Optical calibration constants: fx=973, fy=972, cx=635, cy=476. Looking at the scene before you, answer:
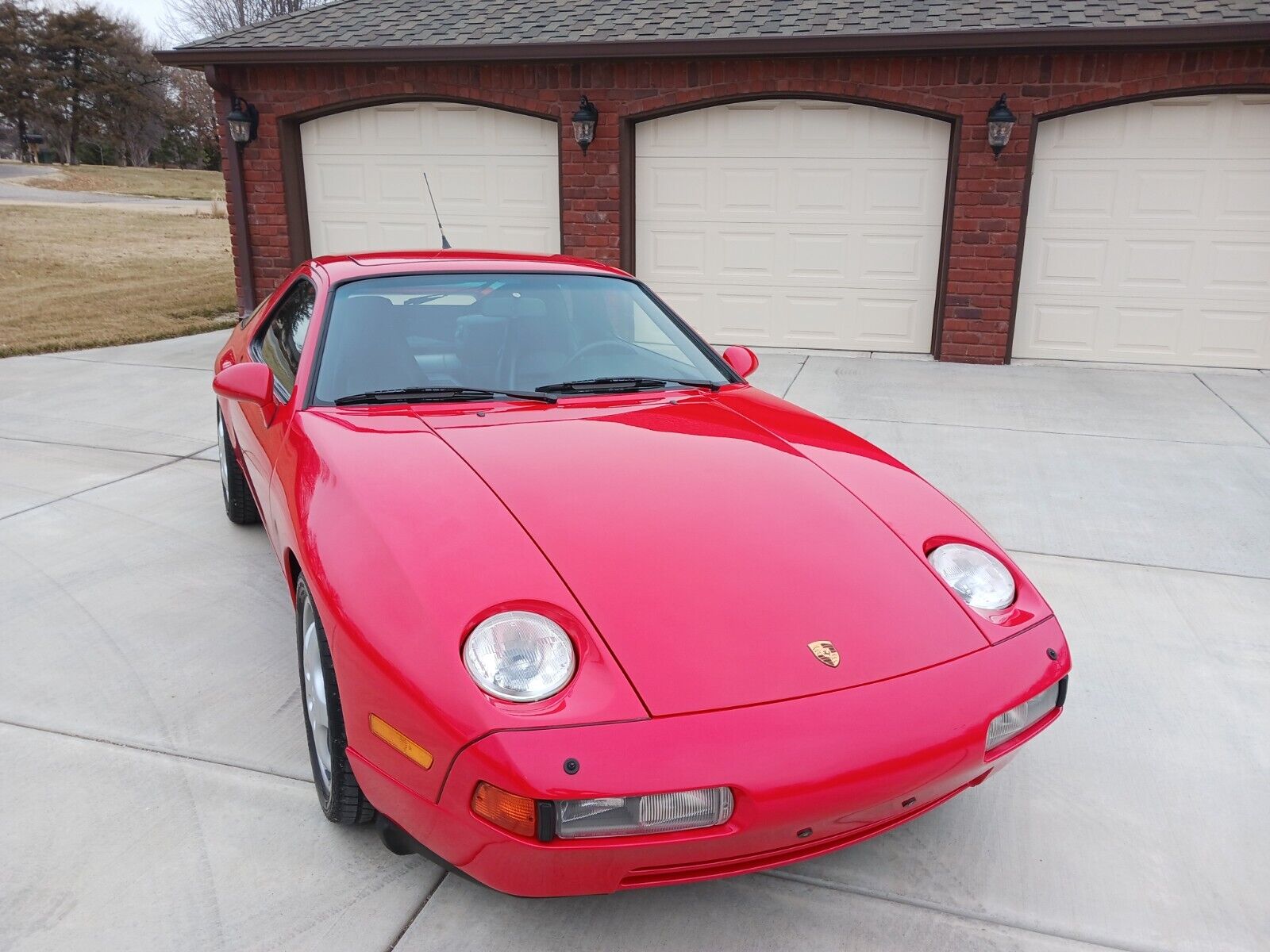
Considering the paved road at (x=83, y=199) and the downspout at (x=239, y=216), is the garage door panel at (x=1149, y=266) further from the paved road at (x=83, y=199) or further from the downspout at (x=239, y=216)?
the paved road at (x=83, y=199)

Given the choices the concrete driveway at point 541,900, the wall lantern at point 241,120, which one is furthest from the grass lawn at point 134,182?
the concrete driveway at point 541,900

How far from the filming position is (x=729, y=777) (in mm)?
1834

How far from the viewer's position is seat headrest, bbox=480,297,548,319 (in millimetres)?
3432

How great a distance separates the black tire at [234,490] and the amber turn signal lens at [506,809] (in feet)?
9.55

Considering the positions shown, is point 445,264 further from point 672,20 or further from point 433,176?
point 433,176

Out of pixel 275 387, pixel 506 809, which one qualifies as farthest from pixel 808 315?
pixel 506 809

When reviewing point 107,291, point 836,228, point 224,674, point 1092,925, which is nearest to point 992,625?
point 1092,925

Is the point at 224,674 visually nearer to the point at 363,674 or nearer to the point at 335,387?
the point at 335,387

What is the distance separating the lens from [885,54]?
27.7ft

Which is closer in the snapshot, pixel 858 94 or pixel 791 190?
pixel 858 94

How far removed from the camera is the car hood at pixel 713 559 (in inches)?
79.6

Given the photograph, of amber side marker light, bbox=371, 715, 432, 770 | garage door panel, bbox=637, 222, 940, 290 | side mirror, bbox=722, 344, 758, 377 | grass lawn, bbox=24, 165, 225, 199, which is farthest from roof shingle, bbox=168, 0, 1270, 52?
grass lawn, bbox=24, 165, 225, 199

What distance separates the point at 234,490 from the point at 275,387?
128 cm

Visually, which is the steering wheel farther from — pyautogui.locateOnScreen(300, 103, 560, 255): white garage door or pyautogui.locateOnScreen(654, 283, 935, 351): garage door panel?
pyautogui.locateOnScreen(300, 103, 560, 255): white garage door
